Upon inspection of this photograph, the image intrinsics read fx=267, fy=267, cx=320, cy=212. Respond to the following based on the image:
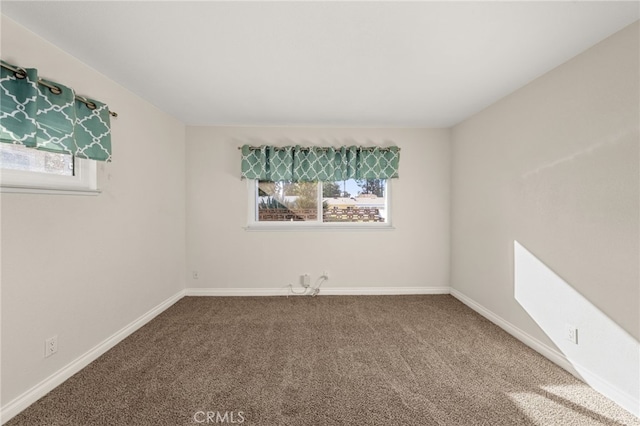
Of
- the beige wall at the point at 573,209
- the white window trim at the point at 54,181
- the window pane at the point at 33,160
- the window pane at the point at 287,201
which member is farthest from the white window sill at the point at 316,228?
the window pane at the point at 33,160

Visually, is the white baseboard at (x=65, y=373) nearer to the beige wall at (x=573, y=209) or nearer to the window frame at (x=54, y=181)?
the window frame at (x=54, y=181)

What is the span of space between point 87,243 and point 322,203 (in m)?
2.48

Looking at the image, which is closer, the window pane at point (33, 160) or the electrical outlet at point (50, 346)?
the window pane at point (33, 160)

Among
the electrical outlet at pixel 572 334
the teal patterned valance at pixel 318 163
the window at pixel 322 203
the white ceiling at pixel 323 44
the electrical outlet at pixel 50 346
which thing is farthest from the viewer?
the window at pixel 322 203

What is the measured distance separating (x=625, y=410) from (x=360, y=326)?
1.77m

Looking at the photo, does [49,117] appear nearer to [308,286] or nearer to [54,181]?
[54,181]

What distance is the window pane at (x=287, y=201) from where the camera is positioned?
3672 millimetres

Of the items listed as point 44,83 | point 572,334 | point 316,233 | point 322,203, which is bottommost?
point 572,334

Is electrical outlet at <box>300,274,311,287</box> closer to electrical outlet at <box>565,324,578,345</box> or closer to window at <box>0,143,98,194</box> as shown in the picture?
window at <box>0,143,98,194</box>

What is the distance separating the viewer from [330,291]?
359 centimetres

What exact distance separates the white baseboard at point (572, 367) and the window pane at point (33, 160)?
3872 mm

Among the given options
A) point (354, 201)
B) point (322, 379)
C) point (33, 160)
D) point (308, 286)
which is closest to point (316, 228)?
point (354, 201)

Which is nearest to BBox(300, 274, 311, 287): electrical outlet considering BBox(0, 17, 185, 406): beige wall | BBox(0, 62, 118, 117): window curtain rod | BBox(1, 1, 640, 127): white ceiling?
BBox(0, 17, 185, 406): beige wall

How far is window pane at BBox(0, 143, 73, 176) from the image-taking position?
1.57 m
